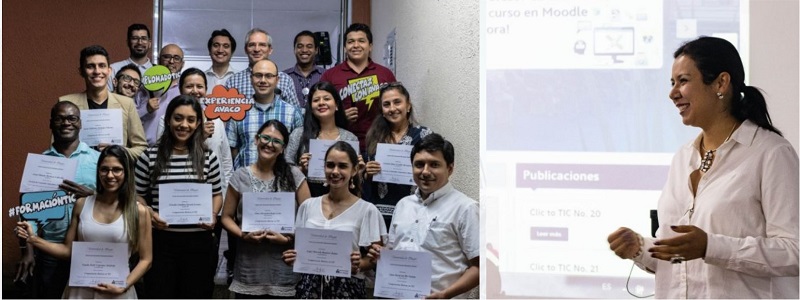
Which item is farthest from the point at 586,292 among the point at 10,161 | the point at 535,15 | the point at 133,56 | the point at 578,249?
the point at 10,161

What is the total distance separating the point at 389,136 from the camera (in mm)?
3723

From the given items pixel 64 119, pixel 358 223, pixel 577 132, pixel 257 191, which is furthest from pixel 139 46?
pixel 577 132

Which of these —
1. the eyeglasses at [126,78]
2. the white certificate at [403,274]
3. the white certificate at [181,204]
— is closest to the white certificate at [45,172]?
the white certificate at [181,204]

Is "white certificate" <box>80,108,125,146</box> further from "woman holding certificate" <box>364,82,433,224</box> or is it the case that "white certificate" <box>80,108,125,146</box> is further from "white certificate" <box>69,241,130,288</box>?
"woman holding certificate" <box>364,82,433,224</box>

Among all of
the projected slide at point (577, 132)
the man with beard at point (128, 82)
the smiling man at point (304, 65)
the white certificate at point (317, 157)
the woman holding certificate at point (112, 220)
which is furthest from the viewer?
the smiling man at point (304, 65)

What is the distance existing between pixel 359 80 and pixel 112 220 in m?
1.35

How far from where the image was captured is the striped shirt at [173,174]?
3.54 metres

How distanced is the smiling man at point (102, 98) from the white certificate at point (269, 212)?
0.89 m

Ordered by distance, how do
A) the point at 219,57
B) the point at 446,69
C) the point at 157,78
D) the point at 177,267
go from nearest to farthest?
1. the point at 177,267
2. the point at 446,69
3. the point at 157,78
4. the point at 219,57

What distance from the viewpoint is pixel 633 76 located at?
2686 mm

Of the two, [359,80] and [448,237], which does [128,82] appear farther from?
[448,237]

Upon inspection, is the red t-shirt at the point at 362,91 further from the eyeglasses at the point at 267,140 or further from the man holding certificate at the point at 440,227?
the man holding certificate at the point at 440,227

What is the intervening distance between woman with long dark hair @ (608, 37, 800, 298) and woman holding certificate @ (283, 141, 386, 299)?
1417mm

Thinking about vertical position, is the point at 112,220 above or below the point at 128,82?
below
